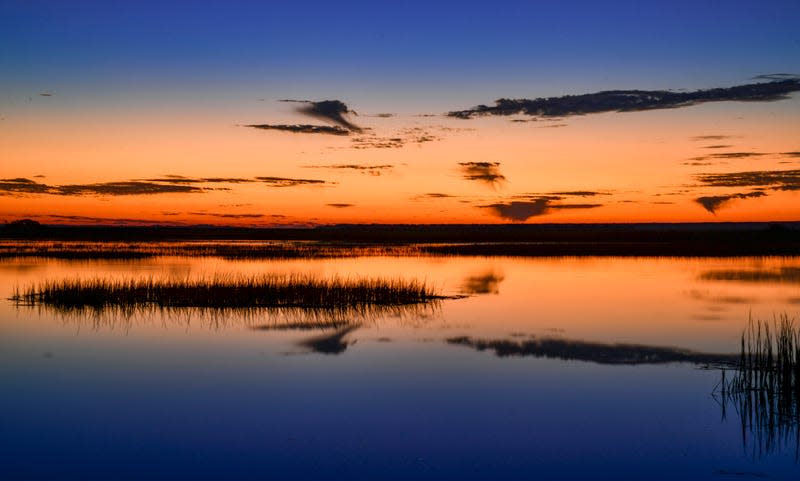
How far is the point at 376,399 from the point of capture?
10.5m

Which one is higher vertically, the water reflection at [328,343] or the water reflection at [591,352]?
the water reflection at [328,343]

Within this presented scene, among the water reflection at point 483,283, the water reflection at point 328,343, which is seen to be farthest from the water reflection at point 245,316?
the water reflection at point 483,283

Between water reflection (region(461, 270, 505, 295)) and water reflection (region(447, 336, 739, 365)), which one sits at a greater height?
water reflection (region(461, 270, 505, 295))

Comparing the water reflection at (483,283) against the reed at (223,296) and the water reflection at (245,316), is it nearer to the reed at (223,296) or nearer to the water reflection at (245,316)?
the reed at (223,296)

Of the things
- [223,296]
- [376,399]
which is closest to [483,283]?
[223,296]

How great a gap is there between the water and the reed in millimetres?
1260

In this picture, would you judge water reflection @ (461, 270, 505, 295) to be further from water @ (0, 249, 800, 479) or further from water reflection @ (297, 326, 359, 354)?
water reflection @ (297, 326, 359, 354)

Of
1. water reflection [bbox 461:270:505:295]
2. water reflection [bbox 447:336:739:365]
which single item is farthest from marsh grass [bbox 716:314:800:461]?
water reflection [bbox 461:270:505:295]

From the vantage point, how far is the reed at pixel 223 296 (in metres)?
19.8

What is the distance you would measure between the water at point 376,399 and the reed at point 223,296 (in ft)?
4.13

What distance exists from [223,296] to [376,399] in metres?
10.6

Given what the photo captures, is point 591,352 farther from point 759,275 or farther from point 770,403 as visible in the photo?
point 759,275

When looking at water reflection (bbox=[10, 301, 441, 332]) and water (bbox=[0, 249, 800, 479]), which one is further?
water reflection (bbox=[10, 301, 441, 332])

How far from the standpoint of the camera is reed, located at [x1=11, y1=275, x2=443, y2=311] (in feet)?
65.1
